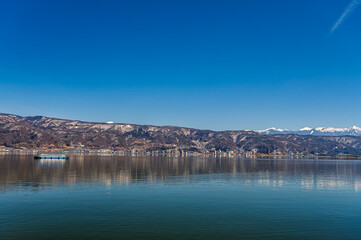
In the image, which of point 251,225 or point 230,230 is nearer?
point 230,230

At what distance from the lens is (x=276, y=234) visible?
1307 inches

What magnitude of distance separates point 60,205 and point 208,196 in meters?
27.0

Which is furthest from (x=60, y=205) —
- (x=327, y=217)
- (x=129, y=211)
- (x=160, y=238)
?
(x=327, y=217)

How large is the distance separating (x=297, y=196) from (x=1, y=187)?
61.5 m

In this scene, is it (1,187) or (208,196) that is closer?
(208,196)

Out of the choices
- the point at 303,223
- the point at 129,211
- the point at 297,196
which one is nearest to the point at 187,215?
the point at 129,211

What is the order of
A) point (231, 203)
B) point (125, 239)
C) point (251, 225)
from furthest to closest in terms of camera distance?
point (231, 203) < point (251, 225) < point (125, 239)

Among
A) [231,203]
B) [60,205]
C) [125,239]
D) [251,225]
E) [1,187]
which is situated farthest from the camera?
[1,187]

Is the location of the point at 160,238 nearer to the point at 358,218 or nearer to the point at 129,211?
the point at 129,211

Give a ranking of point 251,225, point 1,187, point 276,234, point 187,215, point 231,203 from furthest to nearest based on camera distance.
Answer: point 1,187
point 231,203
point 187,215
point 251,225
point 276,234

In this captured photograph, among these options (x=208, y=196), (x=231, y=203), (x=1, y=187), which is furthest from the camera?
(x=1, y=187)

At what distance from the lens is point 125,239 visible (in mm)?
30141

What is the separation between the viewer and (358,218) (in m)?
42.1

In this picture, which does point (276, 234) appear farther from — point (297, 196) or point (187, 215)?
point (297, 196)
